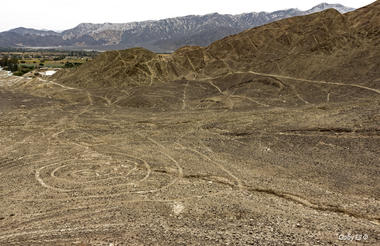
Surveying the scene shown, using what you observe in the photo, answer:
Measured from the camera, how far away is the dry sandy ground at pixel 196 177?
9430 mm

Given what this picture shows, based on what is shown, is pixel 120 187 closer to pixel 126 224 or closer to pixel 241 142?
pixel 126 224

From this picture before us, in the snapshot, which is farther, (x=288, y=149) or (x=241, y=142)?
(x=241, y=142)

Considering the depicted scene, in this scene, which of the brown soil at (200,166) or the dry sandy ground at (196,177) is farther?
the brown soil at (200,166)

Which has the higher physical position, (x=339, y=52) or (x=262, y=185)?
(x=339, y=52)

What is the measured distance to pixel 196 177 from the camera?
1441 cm

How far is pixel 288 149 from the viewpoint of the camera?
59.3ft

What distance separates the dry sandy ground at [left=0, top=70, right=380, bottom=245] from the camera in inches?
371

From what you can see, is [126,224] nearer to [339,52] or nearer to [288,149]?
[288,149]

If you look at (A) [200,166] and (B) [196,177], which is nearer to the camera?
(B) [196,177]

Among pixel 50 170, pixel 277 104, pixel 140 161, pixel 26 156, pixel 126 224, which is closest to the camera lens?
pixel 126 224

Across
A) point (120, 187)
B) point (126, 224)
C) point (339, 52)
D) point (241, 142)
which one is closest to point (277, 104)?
point (241, 142)

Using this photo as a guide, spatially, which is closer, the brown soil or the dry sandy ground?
the dry sandy ground

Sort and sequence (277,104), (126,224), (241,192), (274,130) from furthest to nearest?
(277,104), (274,130), (241,192), (126,224)

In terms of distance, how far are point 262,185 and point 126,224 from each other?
663 cm
